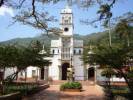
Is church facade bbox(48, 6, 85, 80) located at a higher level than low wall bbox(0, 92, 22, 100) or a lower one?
higher

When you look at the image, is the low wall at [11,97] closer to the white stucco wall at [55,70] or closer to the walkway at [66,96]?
the walkway at [66,96]

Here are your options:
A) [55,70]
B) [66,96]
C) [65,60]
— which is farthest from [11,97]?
[65,60]

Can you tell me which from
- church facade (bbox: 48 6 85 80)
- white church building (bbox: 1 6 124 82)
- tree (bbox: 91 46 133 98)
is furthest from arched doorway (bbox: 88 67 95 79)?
tree (bbox: 91 46 133 98)

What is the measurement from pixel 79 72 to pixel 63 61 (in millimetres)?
3334

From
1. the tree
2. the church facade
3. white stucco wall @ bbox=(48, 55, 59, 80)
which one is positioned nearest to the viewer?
the tree

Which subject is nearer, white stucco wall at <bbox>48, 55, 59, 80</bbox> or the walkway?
the walkway

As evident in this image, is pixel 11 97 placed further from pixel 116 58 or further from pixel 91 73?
pixel 91 73

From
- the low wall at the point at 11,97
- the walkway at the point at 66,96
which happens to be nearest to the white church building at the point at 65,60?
the walkway at the point at 66,96

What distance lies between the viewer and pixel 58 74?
2308 inches

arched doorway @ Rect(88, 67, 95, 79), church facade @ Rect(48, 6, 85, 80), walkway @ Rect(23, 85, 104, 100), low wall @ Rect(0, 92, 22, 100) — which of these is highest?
church facade @ Rect(48, 6, 85, 80)

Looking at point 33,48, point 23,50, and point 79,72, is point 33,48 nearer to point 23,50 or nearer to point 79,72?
point 23,50

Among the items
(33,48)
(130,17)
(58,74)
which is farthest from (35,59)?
(58,74)

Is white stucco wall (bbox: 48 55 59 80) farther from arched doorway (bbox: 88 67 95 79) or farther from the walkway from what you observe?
the walkway

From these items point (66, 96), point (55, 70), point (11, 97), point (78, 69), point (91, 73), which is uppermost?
point (78, 69)
